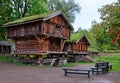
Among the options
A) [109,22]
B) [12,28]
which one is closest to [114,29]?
[109,22]

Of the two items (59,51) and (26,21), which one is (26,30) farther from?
(59,51)

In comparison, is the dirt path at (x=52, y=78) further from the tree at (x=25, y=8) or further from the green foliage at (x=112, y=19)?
the tree at (x=25, y=8)

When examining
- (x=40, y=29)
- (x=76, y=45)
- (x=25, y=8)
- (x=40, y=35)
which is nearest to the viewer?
(x=40, y=29)

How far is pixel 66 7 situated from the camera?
73812mm

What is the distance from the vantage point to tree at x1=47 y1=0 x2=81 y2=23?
7212 centimetres

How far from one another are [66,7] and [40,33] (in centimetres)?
4399

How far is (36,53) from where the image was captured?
1254 inches

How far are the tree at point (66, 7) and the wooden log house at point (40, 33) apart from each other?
3563cm

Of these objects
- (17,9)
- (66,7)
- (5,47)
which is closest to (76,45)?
(17,9)

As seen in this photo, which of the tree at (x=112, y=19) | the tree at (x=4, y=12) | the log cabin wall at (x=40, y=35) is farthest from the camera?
the tree at (x=4, y=12)

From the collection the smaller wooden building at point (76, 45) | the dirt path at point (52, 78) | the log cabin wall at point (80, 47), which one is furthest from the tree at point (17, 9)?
the dirt path at point (52, 78)

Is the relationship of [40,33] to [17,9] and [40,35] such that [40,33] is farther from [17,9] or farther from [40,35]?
[17,9]

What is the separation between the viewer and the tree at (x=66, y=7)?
237 feet

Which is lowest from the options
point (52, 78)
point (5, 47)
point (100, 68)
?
point (52, 78)
